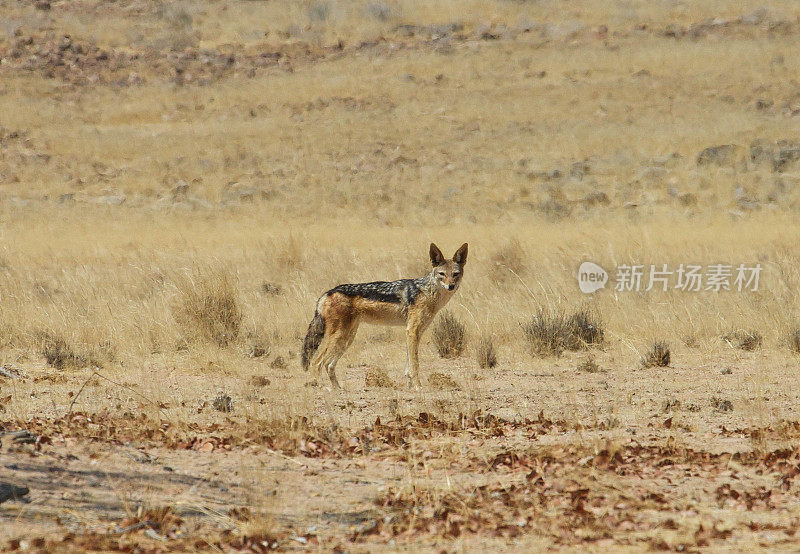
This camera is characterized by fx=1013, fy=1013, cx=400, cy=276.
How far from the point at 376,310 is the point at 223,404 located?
1.87m

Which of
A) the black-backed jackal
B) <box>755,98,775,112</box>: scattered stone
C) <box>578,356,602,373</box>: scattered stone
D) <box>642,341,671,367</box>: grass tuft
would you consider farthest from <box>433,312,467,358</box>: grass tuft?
<box>755,98,775,112</box>: scattered stone

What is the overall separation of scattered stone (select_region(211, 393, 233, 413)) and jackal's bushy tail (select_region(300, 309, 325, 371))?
129 centimetres

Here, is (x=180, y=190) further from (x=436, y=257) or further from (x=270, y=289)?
(x=436, y=257)

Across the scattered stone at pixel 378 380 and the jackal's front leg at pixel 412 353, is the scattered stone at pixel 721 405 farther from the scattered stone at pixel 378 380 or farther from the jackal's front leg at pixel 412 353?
the scattered stone at pixel 378 380

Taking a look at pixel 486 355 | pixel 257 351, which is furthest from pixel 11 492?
pixel 486 355

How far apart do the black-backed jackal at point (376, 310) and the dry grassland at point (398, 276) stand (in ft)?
1.23

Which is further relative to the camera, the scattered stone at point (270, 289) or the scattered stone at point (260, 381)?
the scattered stone at point (270, 289)

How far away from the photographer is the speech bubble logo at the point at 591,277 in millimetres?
16375

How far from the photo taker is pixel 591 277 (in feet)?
56.6

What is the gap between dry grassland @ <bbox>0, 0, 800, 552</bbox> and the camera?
631 cm

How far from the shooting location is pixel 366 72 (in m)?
47.7

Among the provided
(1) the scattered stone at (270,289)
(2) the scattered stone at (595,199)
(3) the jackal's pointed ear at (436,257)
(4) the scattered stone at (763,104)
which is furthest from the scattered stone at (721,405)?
(4) the scattered stone at (763,104)

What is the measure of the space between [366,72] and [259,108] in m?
6.08

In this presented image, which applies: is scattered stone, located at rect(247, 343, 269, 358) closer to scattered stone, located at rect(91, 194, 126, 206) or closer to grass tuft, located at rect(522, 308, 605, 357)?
grass tuft, located at rect(522, 308, 605, 357)
